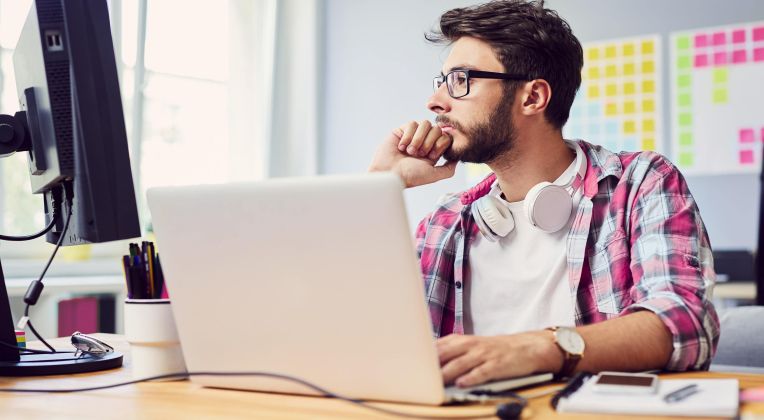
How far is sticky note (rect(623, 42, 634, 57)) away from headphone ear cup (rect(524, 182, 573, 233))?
2.23 m

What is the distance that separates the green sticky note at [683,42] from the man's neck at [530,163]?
194 centimetres

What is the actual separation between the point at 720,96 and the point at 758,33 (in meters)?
0.29

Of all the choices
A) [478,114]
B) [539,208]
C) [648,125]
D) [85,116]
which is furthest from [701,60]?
[85,116]

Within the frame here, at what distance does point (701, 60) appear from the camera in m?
3.46

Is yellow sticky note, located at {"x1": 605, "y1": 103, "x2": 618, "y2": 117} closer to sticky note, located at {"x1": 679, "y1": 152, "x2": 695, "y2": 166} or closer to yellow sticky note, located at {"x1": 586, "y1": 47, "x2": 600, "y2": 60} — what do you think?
yellow sticky note, located at {"x1": 586, "y1": 47, "x2": 600, "y2": 60}

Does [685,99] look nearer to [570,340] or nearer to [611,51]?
[611,51]

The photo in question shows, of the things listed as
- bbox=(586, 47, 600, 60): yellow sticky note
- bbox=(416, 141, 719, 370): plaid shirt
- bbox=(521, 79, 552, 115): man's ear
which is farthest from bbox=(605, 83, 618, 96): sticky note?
bbox=(416, 141, 719, 370): plaid shirt

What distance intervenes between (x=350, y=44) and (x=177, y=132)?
1.14 meters

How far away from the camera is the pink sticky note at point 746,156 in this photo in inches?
133

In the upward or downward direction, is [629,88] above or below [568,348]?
above

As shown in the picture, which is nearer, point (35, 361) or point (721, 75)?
point (35, 361)

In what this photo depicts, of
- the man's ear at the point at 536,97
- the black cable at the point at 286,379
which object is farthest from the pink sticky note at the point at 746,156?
the black cable at the point at 286,379

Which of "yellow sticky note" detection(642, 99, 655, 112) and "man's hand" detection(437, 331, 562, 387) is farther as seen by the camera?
"yellow sticky note" detection(642, 99, 655, 112)

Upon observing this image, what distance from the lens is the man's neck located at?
1.80 metres
